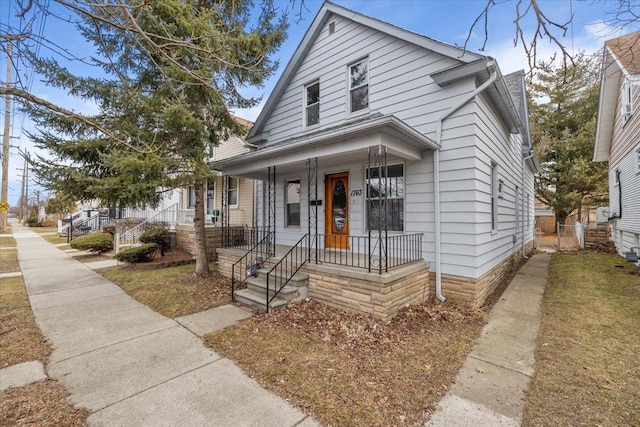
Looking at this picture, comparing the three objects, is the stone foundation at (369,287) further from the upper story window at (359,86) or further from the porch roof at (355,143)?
the upper story window at (359,86)

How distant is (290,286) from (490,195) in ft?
15.9

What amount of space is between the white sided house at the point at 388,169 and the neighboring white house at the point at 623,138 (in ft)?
12.0

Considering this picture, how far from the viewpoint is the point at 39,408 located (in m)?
2.67

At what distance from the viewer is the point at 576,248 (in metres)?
12.9

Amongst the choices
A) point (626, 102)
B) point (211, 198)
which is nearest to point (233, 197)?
point (211, 198)

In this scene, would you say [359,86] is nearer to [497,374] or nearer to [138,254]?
[497,374]

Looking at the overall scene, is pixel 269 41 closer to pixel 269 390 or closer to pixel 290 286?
pixel 290 286

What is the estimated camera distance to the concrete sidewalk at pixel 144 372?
2.60 m

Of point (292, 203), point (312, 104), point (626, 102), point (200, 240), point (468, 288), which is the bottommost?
point (468, 288)

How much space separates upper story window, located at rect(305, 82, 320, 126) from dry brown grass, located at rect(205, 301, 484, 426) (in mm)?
5356

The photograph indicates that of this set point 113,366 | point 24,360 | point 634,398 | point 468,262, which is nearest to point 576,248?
point 468,262

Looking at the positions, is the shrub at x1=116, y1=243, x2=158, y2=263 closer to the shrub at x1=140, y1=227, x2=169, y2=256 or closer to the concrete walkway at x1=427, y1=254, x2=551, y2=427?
the shrub at x1=140, y1=227, x2=169, y2=256

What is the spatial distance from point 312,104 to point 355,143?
395cm

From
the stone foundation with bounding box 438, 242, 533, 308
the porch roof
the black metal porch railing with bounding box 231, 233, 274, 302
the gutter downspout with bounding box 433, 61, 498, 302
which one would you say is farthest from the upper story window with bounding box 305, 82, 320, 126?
the stone foundation with bounding box 438, 242, 533, 308
